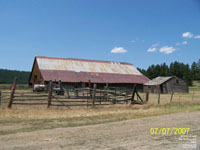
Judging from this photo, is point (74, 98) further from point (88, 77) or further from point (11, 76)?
point (11, 76)

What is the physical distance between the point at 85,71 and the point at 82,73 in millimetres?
1367

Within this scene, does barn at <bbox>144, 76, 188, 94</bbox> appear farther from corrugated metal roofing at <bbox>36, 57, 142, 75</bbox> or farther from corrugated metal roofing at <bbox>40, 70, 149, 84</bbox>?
corrugated metal roofing at <bbox>36, 57, 142, 75</bbox>

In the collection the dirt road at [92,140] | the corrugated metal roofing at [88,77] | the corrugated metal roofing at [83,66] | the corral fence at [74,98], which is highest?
the corrugated metal roofing at [83,66]

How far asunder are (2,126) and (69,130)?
283 cm

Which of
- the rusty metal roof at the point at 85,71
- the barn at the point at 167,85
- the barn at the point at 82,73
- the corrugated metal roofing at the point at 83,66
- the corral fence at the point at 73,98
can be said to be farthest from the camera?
the barn at the point at 167,85

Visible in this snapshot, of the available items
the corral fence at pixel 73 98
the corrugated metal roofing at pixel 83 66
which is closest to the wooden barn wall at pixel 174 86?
the corrugated metal roofing at pixel 83 66

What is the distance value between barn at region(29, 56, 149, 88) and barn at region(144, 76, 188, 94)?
2035 mm

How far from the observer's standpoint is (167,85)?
153 ft

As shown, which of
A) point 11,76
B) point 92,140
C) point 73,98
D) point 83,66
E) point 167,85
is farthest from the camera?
point 11,76

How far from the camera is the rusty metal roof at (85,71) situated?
39.9 m

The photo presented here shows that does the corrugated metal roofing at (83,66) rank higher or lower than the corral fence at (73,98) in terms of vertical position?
higher

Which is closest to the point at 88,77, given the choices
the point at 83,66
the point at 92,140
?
the point at 83,66

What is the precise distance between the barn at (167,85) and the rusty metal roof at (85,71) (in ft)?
7.10

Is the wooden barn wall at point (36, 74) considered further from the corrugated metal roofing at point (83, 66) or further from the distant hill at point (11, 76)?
the distant hill at point (11, 76)
